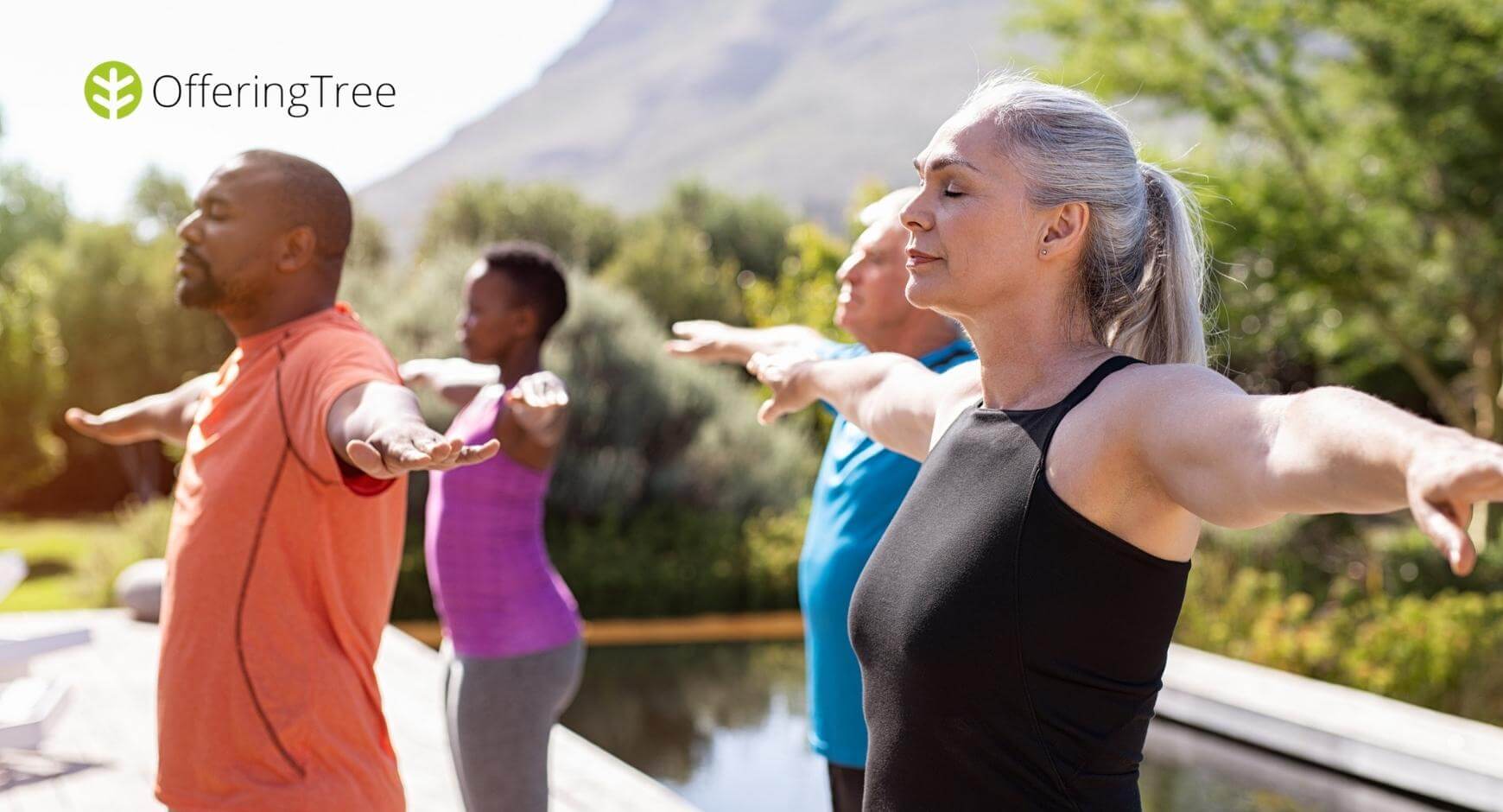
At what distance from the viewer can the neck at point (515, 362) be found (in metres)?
3.85

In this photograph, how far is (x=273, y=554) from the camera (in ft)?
6.72

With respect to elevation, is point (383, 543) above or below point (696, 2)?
above

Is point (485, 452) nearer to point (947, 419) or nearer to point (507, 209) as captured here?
point (947, 419)

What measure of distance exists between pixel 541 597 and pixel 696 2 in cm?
19204

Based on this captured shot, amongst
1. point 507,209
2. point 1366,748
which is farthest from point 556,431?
point 507,209

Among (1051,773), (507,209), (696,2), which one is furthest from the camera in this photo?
(696,2)

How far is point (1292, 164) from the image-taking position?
12.5 meters

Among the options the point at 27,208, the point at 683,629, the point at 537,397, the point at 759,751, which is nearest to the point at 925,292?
the point at 537,397

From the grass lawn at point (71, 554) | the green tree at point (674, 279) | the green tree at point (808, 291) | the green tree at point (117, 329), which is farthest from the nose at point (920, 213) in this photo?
the green tree at point (117, 329)

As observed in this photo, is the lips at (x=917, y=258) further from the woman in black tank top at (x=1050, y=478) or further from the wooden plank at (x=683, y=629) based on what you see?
the wooden plank at (x=683, y=629)

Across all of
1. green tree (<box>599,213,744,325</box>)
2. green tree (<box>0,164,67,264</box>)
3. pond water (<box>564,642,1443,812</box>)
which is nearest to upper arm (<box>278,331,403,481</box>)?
pond water (<box>564,642,1443,812</box>)

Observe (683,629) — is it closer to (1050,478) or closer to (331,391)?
(331,391)

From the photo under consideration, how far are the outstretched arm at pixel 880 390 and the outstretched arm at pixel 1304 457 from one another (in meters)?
0.44

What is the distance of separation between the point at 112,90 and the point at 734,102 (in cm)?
14842
